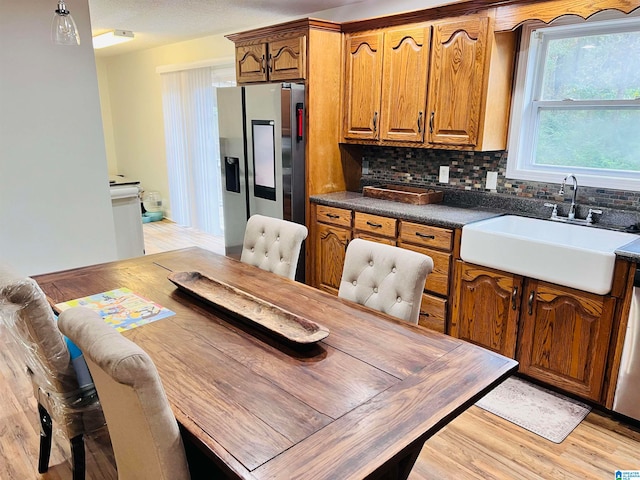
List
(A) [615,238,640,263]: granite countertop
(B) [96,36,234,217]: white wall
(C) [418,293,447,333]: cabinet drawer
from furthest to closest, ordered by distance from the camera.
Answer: (B) [96,36,234,217]: white wall → (C) [418,293,447,333]: cabinet drawer → (A) [615,238,640,263]: granite countertop

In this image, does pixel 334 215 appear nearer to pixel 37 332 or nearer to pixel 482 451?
pixel 482 451

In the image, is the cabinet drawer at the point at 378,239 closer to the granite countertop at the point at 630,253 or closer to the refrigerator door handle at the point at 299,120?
the refrigerator door handle at the point at 299,120

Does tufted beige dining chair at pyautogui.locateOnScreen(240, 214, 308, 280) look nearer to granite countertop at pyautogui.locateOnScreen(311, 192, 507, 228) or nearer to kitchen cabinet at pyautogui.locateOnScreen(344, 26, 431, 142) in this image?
granite countertop at pyautogui.locateOnScreen(311, 192, 507, 228)

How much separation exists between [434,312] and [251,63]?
2.47m

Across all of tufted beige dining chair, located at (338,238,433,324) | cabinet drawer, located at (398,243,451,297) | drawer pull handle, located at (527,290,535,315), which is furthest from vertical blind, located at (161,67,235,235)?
drawer pull handle, located at (527,290,535,315)

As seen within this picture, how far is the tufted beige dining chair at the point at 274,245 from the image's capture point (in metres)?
2.29

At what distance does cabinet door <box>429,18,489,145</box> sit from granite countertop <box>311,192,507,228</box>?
1.45 feet

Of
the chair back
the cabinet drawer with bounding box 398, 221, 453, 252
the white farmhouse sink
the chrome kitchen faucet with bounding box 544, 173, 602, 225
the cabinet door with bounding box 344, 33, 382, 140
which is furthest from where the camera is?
the cabinet door with bounding box 344, 33, 382, 140

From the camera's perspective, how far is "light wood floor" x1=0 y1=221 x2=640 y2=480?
6.36 ft

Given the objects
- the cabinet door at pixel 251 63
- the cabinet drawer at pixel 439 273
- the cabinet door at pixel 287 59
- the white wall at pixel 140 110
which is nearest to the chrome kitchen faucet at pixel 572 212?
the cabinet drawer at pixel 439 273

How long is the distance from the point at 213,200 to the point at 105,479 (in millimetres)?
4301

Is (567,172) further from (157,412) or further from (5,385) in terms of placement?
(5,385)

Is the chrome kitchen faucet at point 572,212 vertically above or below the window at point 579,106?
below

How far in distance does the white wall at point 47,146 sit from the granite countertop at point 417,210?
1654mm
